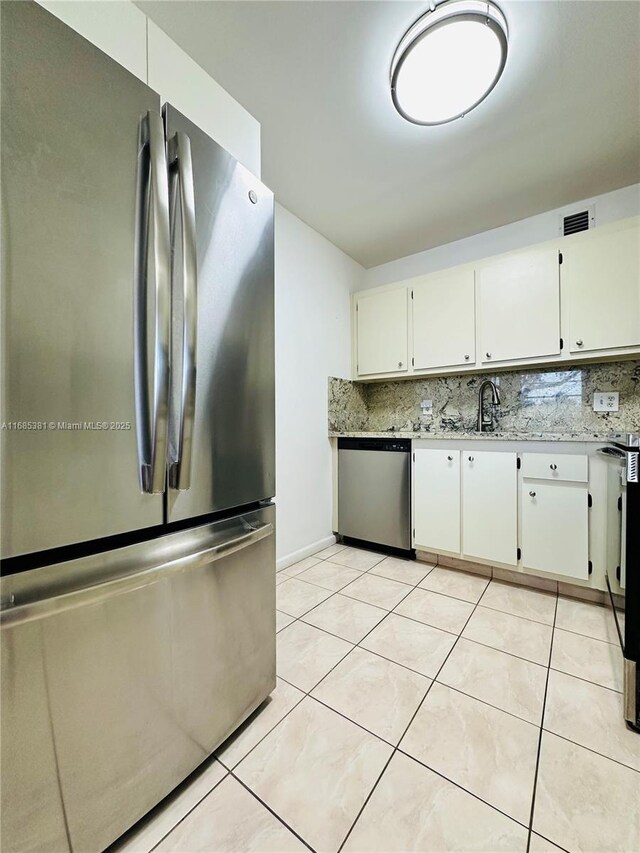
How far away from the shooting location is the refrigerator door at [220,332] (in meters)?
0.85

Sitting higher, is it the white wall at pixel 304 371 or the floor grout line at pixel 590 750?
the white wall at pixel 304 371

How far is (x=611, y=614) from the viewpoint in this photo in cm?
181

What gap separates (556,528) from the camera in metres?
1.99

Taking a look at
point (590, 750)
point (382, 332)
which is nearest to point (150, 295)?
point (590, 750)

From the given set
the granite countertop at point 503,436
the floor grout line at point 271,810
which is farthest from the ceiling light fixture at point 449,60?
the floor grout line at point 271,810

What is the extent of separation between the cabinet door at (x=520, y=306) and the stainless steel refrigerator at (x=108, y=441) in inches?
81.2

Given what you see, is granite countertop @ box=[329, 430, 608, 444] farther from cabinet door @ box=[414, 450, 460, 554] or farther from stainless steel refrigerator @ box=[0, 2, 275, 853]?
stainless steel refrigerator @ box=[0, 2, 275, 853]

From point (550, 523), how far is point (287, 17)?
2.69 meters

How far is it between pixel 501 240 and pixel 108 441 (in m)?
3.10

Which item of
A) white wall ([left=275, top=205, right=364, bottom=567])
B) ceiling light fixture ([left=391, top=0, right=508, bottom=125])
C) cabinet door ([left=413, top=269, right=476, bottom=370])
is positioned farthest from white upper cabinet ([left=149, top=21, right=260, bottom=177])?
cabinet door ([left=413, top=269, right=476, bottom=370])

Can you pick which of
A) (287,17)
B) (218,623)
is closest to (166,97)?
(287,17)

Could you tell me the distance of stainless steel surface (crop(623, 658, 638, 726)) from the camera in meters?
1.12

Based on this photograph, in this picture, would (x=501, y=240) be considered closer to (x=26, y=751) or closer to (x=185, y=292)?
(x=185, y=292)

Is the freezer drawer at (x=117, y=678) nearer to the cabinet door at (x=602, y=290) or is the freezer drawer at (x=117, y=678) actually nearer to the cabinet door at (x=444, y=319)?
the cabinet door at (x=444, y=319)
